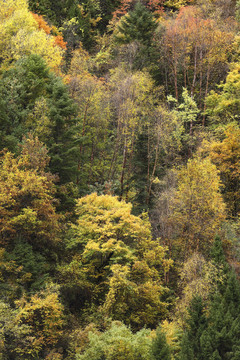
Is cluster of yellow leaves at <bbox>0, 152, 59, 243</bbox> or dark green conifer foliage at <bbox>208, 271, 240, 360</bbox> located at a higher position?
cluster of yellow leaves at <bbox>0, 152, 59, 243</bbox>

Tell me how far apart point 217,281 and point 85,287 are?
28.5 feet

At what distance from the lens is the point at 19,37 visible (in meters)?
39.1

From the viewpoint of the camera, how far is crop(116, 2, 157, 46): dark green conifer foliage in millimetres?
46344

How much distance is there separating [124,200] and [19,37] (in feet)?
67.3

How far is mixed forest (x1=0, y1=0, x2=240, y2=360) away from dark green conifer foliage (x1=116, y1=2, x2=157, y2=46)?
132 millimetres

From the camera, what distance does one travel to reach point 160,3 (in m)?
59.0

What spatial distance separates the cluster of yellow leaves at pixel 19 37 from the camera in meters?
39.0

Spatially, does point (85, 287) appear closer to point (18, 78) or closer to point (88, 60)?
point (18, 78)

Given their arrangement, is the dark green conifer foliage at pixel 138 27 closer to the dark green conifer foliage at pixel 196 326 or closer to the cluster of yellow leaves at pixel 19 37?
the cluster of yellow leaves at pixel 19 37

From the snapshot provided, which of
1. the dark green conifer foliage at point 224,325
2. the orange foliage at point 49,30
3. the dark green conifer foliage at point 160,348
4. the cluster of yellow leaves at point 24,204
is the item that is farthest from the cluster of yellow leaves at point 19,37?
the dark green conifer foliage at point 160,348

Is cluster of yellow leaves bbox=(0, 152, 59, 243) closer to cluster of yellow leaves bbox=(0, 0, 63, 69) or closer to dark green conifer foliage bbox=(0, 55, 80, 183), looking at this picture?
dark green conifer foliage bbox=(0, 55, 80, 183)

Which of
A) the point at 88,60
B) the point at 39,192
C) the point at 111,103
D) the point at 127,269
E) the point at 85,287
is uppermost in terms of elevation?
the point at 88,60

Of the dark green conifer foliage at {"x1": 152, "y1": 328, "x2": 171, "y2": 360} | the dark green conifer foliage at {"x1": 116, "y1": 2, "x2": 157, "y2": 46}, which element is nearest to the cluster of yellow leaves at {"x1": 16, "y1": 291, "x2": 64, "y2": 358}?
the dark green conifer foliage at {"x1": 152, "y1": 328, "x2": 171, "y2": 360}

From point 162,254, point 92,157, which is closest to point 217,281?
point 162,254
